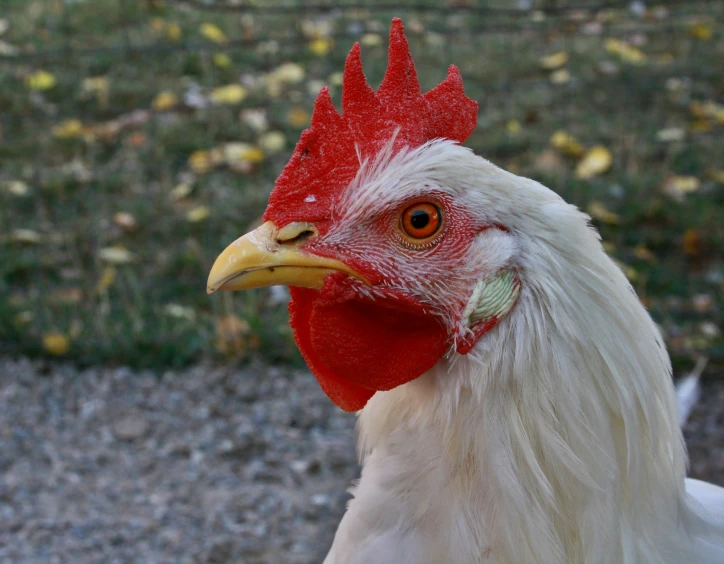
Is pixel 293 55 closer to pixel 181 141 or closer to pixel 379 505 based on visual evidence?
pixel 181 141

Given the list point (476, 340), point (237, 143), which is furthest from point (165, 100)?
point (476, 340)

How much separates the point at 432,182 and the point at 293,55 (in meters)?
5.30

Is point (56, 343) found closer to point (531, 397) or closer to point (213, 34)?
point (213, 34)

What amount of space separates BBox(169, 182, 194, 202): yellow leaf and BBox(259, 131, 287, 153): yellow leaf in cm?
59

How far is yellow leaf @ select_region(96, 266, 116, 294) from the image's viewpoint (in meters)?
4.75

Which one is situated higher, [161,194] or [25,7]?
[25,7]

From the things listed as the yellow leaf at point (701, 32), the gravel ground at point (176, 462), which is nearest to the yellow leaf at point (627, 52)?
the yellow leaf at point (701, 32)

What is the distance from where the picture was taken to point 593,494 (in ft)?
5.44

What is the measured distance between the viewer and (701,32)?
6852mm

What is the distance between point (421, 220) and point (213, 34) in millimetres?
5289

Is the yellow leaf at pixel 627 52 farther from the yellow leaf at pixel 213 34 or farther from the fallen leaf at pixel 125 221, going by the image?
the fallen leaf at pixel 125 221

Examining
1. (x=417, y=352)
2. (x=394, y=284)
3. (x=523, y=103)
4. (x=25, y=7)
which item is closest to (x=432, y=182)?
(x=394, y=284)

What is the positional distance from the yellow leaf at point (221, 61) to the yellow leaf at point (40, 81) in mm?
1204

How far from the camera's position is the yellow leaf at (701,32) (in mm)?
6855
